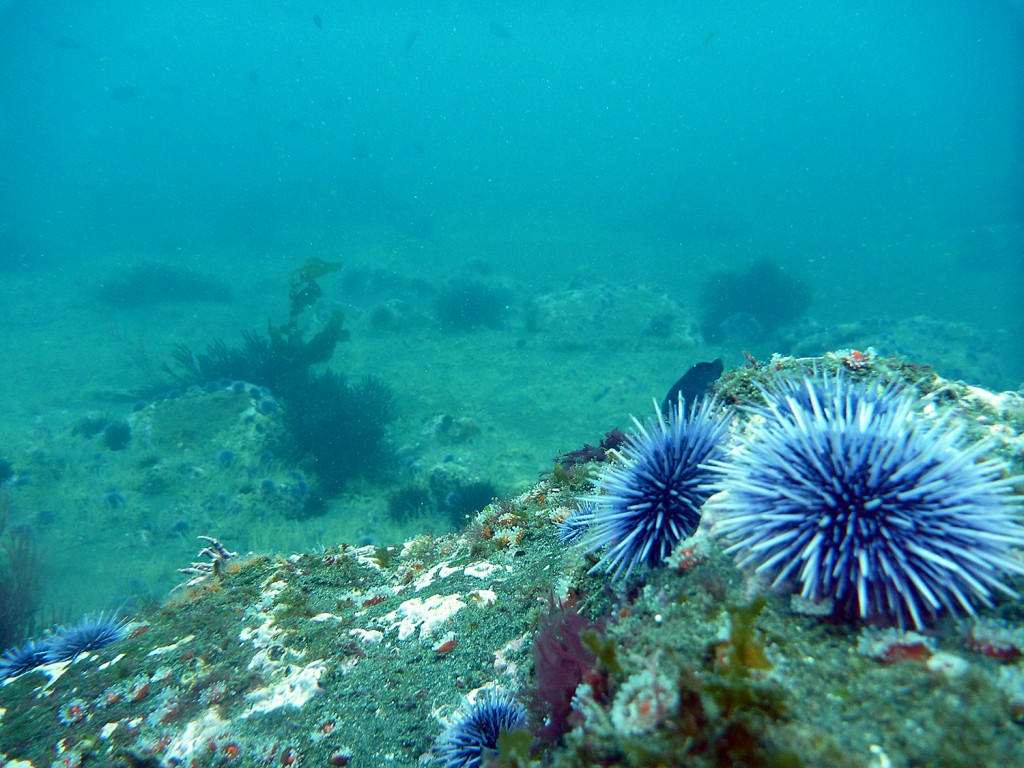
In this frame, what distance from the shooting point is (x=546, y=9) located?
10075cm

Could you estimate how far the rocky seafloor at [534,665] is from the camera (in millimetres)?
1646

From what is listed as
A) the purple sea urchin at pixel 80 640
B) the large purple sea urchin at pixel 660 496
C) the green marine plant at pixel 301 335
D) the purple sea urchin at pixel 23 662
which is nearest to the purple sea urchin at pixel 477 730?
the large purple sea urchin at pixel 660 496

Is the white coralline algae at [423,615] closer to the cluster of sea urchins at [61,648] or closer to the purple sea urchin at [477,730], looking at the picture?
the purple sea urchin at [477,730]

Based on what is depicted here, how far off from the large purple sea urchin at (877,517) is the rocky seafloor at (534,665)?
6.1 inches

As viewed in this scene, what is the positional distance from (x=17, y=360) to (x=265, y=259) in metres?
19.1

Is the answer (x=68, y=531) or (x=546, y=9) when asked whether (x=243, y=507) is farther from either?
(x=546, y=9)

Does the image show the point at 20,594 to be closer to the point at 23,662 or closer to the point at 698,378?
the point at 23,662

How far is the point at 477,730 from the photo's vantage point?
2676 millimetres

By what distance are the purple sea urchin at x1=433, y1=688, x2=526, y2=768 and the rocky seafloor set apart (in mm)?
114

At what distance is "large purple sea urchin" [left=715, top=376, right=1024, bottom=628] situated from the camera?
1.81 meters

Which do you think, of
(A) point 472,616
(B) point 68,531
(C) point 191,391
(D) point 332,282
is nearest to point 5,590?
(B) point 68,531

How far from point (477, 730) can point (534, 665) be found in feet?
1.62

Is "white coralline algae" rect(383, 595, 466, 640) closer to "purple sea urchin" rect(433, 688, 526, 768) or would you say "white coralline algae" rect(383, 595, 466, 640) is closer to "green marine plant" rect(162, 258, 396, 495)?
"purple sea urchin" rect(433, 688, 526, 768)

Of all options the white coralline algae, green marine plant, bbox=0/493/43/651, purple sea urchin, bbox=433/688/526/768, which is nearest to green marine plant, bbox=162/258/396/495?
green marine plant, bbox=0/493/43/651
